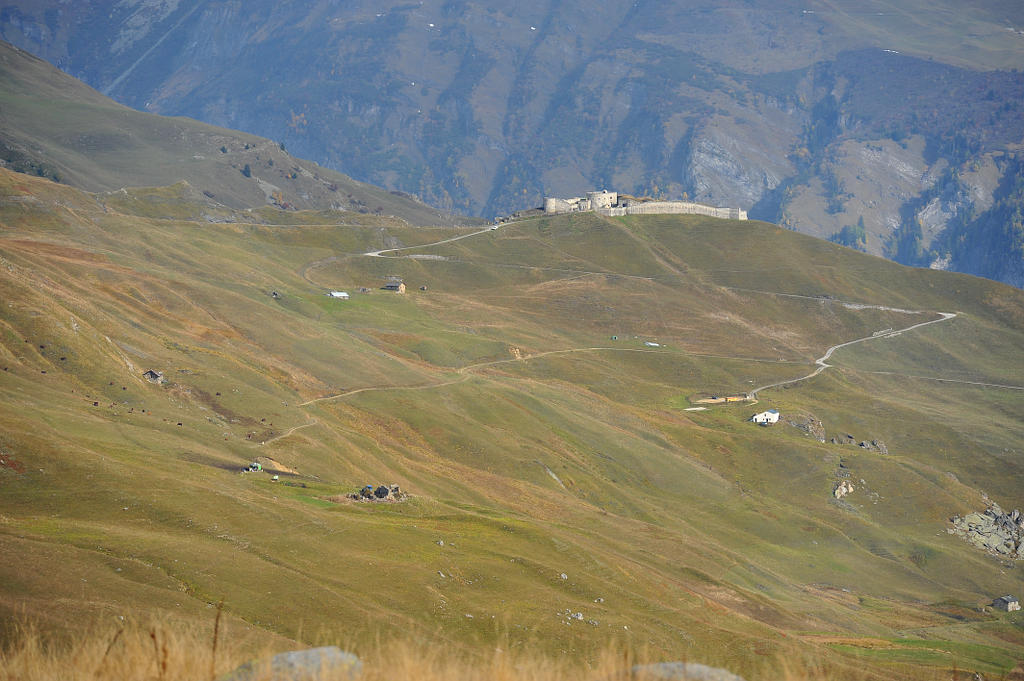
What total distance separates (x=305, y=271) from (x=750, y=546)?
122 meters

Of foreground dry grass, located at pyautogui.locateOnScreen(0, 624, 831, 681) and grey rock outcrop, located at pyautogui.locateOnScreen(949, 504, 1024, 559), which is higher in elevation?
foreground dry grass, located at pyautogui.locateOnScreen(0, 624, 831, 681)

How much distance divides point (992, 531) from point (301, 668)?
132 metres

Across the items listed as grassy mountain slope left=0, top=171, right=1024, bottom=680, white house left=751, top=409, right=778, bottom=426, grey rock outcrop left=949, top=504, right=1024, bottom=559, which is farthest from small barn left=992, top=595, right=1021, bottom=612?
white house left=751, top=409, right=778, bottom=426

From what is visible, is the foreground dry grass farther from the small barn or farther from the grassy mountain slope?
the small barn

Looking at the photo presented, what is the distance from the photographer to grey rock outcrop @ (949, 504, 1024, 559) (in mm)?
121812

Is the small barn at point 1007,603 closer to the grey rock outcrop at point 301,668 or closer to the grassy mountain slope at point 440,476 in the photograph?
the grassy mountain slope at point 440,476

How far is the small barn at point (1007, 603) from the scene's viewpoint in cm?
9962

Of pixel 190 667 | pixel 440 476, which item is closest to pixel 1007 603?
pixel 440 476

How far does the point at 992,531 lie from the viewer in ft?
411

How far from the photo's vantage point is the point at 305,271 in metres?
196

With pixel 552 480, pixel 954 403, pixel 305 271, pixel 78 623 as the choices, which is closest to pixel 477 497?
pixel 552 480

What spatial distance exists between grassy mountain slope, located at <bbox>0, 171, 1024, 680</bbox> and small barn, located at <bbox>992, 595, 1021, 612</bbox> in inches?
106

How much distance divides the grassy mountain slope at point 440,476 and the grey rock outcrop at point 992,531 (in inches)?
105

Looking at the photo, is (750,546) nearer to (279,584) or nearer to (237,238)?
(279,584)
